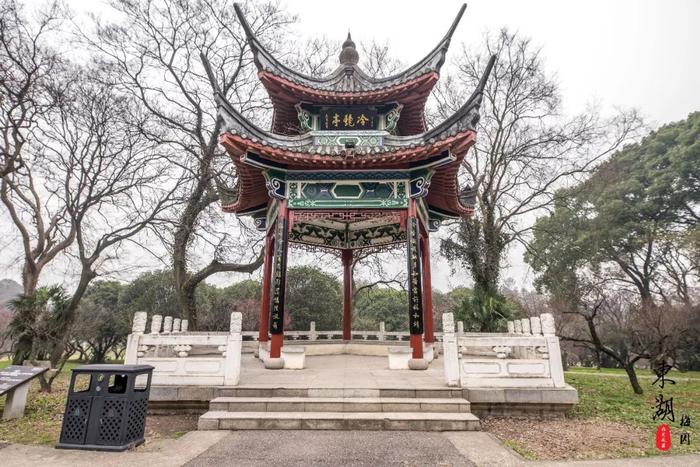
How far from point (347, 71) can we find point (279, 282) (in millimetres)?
7416

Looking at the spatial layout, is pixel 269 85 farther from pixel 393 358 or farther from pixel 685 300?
pixel 685 300

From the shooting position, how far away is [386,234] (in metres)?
13.1

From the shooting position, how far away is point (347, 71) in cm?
1177

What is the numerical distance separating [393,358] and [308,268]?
19.0 m

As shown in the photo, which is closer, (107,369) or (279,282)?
(107,369)

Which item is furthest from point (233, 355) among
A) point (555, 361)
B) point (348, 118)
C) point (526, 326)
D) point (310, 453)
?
point (348, 118)

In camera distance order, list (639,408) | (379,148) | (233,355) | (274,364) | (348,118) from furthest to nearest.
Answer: (348,118), (379,148), (274,364), (639,408), (233,355)

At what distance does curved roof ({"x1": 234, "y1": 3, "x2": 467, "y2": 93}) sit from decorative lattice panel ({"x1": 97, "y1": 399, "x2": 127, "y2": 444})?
8352mm

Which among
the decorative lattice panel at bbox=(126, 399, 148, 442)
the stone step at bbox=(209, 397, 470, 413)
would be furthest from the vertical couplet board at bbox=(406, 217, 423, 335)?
the decorative lattice panel at bbox=(126, 399, 148, 442)

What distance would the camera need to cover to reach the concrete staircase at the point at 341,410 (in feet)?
17.3

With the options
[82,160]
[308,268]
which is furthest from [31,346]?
[308,268]

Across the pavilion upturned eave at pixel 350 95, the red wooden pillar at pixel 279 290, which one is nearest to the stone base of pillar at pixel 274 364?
the red wooden pillar at pixel 279 290

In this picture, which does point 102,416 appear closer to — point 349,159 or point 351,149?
point 349,159

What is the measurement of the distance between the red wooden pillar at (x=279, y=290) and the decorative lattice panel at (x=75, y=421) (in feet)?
12.4
